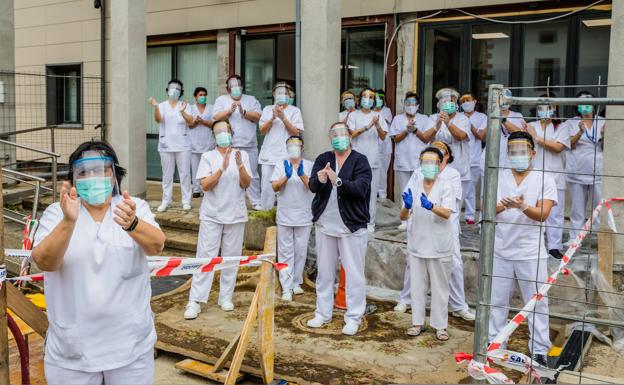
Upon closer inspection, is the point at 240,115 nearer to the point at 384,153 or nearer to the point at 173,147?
the point at 173,147

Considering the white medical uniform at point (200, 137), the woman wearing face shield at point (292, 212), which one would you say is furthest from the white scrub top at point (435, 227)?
the white medical uniform at point (200, 137)

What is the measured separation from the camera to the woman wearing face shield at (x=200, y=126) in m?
11.0

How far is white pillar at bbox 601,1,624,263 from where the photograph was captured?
22.5ft

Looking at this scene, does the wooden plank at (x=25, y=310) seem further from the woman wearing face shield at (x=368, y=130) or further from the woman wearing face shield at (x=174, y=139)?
the woman wearing face shield at (x=174, y=139)

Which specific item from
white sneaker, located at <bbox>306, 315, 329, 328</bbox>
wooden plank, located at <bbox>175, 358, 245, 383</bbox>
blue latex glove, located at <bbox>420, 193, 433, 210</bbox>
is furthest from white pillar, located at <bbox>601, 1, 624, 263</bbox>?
wooden plank, located at <bbox>175, 358, 245, 383</bbox>

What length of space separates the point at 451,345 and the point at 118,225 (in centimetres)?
398

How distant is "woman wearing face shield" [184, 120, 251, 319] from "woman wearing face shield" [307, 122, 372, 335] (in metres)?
0.93

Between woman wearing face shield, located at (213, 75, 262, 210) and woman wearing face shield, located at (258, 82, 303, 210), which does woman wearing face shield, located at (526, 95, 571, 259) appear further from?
woman wearing face shield, located at (213, 75, 262, 210)

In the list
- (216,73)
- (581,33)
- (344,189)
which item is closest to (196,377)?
(344,189)

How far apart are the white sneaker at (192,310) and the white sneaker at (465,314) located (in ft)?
9.46

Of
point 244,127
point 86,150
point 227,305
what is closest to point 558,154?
point 227,305

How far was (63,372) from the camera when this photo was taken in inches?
125

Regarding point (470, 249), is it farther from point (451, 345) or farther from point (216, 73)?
point (216, 73)

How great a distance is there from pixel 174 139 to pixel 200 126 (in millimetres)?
840
